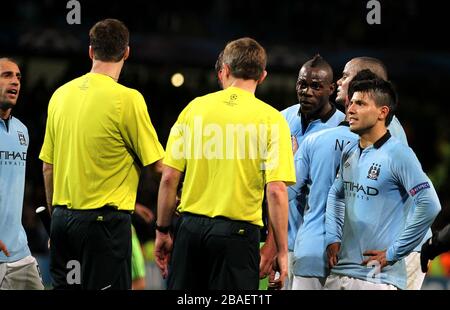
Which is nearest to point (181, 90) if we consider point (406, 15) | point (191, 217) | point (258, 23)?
point (258, 23)

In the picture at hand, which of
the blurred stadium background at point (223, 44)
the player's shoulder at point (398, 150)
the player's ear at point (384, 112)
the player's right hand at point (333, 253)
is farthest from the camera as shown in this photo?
the blurred stadium background at point (223, 44)

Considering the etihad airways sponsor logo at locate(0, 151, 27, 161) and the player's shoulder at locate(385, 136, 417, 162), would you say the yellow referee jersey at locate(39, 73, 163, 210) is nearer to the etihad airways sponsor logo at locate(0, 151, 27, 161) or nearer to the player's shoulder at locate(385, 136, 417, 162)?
the etihad airways sponsor logo at locate(0, 151, 27, 161)

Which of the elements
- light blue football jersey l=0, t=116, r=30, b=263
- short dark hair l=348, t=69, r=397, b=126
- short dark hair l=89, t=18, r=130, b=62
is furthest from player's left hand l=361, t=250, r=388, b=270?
light blue football jersey l=0, t=116, r=30, b=263

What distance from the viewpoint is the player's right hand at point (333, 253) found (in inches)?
218

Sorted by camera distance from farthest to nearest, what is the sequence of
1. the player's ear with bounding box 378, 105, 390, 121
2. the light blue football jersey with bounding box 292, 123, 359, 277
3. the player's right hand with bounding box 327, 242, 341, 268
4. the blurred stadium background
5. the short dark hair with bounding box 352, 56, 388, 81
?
the blurred stadium background, the short dark hair with bounding box 352, 56, 388, 81, the light blue football jersey with bounding box 292, 123, 359, 277, the player's right hand with bounding box 327, 242, 341, 268, the player's ear with bounding box 378, 105, 390, 121

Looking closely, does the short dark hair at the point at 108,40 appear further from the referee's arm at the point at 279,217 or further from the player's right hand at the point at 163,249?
the referee's arm at the point at 279,217

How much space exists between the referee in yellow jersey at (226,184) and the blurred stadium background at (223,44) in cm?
748

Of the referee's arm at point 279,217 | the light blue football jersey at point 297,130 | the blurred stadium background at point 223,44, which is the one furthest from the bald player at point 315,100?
the blurred stadium background at point 223,44

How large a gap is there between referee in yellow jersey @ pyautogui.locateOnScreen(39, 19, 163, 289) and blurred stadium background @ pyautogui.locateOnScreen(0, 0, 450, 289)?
7028 millimetres

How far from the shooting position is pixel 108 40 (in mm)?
5402

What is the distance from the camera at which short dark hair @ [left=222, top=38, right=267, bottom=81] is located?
5.13 meters

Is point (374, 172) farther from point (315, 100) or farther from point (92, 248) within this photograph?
point (92, 248)

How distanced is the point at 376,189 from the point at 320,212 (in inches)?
26.1

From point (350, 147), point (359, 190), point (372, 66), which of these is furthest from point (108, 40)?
point (372, 66)
